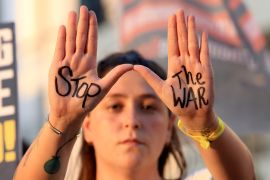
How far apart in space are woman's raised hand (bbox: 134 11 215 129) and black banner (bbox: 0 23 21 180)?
602 mm

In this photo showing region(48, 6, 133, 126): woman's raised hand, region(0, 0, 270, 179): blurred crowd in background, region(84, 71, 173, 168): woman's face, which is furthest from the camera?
region(0, 0, 270, 179): blurred crowd in background

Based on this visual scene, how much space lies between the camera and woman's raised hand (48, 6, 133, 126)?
199 cm

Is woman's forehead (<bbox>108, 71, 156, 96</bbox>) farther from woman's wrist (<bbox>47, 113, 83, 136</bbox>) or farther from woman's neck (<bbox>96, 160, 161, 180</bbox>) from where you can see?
woman's wrist (<bbox>47, 113, 83, 136</bbox>)

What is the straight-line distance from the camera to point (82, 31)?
80.6 inches

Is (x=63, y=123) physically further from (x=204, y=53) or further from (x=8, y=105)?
(x=8, y=105)

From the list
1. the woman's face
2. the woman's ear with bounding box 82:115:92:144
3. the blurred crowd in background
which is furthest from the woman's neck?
the blurred crowd in background

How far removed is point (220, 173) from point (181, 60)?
1.03ft

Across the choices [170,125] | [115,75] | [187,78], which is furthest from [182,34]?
[170,125]

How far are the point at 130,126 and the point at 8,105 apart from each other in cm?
39

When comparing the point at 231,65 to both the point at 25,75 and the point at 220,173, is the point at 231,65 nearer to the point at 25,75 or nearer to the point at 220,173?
the point at 220,173

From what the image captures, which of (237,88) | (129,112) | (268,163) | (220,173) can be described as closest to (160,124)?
(129,112)

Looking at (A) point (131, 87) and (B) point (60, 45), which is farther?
(A) point (131, 87)

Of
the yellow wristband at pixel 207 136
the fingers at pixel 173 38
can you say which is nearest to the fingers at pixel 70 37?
the fingers at pixel 173 38

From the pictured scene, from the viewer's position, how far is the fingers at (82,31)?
6.70 feet
